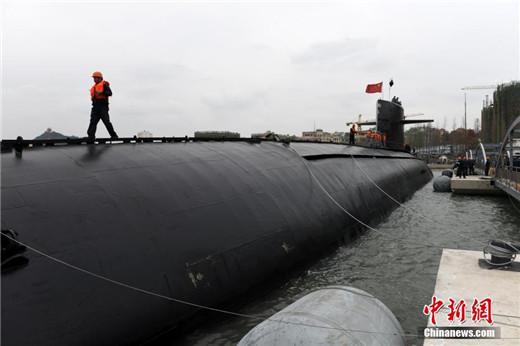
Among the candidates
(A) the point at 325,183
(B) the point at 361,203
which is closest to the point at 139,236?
(A) the point at 325,183

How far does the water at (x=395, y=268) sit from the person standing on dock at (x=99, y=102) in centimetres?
458

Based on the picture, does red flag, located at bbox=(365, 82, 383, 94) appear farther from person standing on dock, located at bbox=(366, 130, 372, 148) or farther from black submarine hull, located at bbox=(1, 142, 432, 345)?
black submarine hull, located at bbox=(1, 142, 432, 345)

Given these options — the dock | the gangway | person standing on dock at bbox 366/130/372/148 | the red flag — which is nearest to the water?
the dock

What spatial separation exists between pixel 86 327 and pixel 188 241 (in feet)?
5.36

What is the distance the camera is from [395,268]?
25.0ft

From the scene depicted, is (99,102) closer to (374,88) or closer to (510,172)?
(510,172)

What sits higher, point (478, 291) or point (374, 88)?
point (374, 88)

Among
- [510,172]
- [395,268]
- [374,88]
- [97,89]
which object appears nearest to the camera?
[97,89]

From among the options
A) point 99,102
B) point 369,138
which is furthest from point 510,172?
point 99,102

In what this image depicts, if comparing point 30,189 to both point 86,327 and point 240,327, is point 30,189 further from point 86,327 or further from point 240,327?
point 240,327

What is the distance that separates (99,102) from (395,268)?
671cm

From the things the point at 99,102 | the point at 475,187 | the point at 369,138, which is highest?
the point at 99,102

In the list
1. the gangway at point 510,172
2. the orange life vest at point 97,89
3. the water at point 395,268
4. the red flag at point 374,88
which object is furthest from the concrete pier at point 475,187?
the orange life vest at point 97,89

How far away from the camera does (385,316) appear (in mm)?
3613
